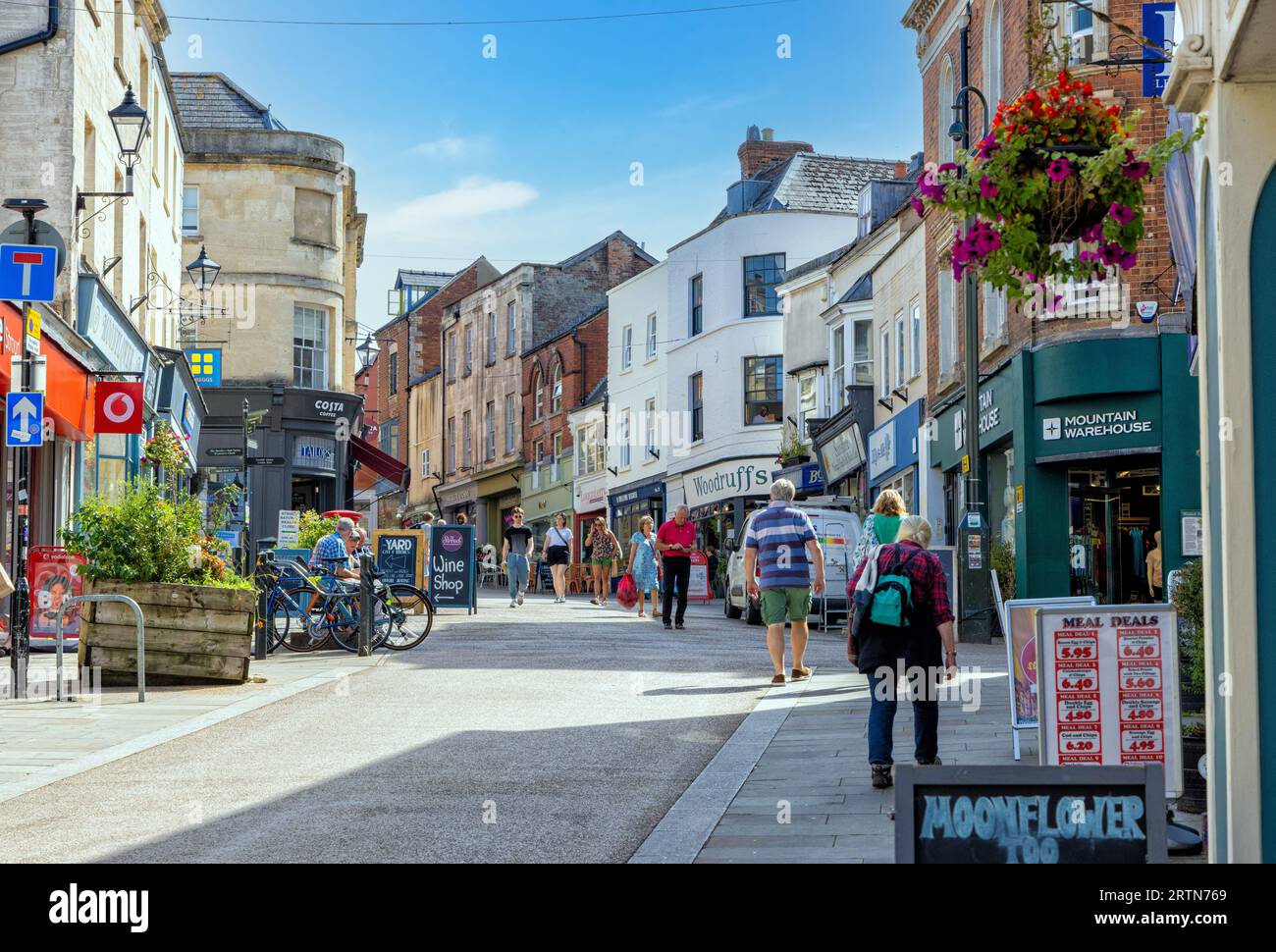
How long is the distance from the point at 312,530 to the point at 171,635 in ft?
29.9

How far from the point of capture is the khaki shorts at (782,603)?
13.5m

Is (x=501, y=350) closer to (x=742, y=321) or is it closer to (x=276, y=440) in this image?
(x=742, y=321)

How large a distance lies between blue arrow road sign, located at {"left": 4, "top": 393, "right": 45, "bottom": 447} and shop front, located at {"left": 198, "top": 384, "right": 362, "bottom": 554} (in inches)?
928

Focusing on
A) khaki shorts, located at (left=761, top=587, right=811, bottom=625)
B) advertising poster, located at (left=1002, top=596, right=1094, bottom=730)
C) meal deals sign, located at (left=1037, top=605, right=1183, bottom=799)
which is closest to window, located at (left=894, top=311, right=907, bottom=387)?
khaki shorts, located at (left=761, top=587, right=811, bottom=625)

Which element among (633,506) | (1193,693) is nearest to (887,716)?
(1193,693)

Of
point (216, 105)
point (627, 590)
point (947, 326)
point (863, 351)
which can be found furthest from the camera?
point (216, 105)

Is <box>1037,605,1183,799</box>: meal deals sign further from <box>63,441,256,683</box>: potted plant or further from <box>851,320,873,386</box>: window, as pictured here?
<box>851,320,873,386</box>: window

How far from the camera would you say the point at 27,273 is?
14211 mm

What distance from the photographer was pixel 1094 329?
853 inches

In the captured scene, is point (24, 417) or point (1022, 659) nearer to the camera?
point (1022, 659)

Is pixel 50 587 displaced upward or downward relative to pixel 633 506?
downward

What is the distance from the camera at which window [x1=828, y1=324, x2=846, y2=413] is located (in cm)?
3703

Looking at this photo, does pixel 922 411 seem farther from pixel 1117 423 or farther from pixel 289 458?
pixel 289 458

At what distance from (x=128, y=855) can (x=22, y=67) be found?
15927mm
